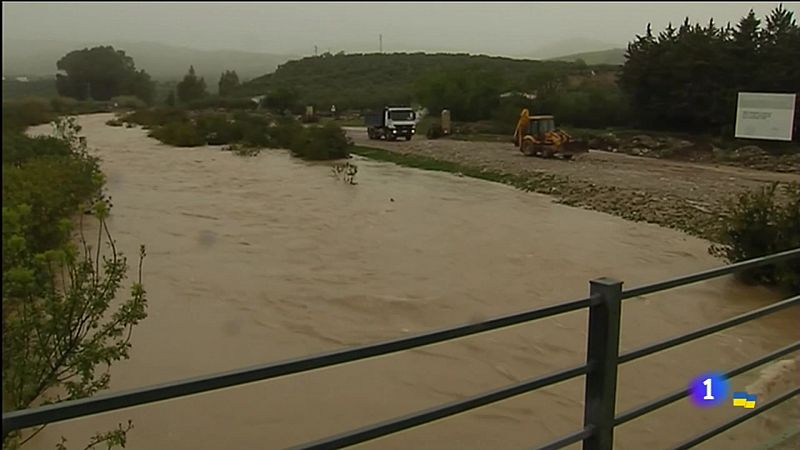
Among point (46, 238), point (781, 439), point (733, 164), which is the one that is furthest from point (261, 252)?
point (733, 164)

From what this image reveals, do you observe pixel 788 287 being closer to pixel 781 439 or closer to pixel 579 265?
pixel 579 265

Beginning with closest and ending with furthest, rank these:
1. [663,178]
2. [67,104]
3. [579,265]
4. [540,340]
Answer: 1. [67,104]
2. [540,340]
3. [579,265]
4. [663,178]

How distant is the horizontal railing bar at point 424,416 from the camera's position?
1.44 m

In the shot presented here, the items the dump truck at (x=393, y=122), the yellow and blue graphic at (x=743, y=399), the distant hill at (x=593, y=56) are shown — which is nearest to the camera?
the distant hill at (x=593, y=56)

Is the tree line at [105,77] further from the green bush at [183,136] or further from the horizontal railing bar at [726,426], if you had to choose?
the green bush at [183,136]

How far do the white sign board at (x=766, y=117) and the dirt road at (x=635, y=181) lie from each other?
2262 millimetres

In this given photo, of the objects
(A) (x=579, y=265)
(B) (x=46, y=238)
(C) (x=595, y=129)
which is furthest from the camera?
(C) (x=595, y=129)

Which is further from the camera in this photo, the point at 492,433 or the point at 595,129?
the point at 595,129

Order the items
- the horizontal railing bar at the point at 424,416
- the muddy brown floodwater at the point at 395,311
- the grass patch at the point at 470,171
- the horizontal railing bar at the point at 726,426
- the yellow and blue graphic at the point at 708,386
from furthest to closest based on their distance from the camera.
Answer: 1. the grass patch at the point at 470,171
2. the muddy brown floodwater at the point at 395,311
3. the yellow and blue graphic at the point at 708,386
4. the horizontal railing bar at the point at 726,426
5. the horizontal railing bar at the point at 424,416

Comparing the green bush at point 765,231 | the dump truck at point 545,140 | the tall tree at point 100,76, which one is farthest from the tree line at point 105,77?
the dump truck at point 545,140

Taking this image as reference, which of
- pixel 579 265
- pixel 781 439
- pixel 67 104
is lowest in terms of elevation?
pixel 579 265

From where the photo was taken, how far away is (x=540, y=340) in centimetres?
762

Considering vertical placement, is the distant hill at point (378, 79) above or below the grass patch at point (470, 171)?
above

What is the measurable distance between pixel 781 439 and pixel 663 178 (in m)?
20.2
